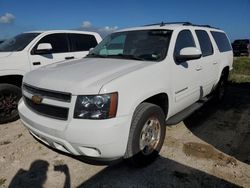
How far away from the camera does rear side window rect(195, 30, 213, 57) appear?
5.11 meters

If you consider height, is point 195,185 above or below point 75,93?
below

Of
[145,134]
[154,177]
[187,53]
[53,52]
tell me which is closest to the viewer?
[154,177]

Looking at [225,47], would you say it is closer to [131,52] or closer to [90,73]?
[131,52]

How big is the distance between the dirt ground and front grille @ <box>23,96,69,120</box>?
85cm

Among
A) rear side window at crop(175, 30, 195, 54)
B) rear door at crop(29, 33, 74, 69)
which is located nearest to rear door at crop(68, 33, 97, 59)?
rear door at crop(29, 33, 74, 69)

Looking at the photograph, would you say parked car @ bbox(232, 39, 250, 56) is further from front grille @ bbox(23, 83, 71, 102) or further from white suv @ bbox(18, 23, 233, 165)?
front grille @ bbox(23, 83, 71, 102)

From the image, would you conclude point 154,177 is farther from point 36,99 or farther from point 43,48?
point 43,48

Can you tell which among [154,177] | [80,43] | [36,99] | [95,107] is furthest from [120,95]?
[80,43]

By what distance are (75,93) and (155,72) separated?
3.88 feet

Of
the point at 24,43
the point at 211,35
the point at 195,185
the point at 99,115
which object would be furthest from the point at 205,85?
the point at 24,43

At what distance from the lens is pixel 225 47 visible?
660 cm

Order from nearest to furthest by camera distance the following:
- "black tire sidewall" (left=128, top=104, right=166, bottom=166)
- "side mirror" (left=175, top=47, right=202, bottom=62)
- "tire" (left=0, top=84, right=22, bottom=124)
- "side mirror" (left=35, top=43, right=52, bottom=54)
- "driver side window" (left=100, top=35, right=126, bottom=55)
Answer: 1. "black tire sidewall" (left=128, top=104, right=166, bottom=166)
2. "side mirror" (left=175, top=47, right=202, bottom=62)
3. "driver side window" (left=100, top=35, right=126, bottom=55)
4. "tire" (left=0, top=84, right=22, bottom=124)
5. "side mirror" (left=35, top=43, right=52, bottom=54)

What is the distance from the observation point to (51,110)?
10.4ft

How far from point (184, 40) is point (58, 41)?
3.19m
